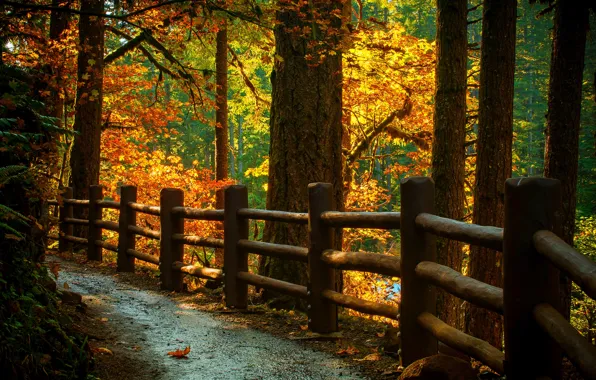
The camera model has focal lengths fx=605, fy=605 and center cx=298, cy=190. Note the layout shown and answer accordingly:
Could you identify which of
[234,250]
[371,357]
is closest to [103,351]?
[371,357]

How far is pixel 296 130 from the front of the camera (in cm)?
757

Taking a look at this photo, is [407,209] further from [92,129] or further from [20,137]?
[92,129]


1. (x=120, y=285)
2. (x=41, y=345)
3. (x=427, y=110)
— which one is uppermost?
(x=427, y=110)

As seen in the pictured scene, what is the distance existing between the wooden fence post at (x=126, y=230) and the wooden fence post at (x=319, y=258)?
5.50 m

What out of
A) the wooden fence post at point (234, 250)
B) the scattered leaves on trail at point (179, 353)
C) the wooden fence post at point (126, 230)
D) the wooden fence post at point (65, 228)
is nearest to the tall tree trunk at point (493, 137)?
the wooden fence post at point (234, 250)

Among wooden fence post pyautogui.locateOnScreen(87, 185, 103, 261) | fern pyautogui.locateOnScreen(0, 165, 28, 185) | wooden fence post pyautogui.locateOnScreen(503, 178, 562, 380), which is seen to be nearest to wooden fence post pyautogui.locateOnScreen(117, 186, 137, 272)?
wooden fence post pyautogui.locateOnScreen(87, 185, 103, 261)

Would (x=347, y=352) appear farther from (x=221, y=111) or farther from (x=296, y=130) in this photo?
(x=221, y=111)

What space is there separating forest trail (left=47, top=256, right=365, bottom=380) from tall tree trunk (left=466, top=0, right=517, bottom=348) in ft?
12.2

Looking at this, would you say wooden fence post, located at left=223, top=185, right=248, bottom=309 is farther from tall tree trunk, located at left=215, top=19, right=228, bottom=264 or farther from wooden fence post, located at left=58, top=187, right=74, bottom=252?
tall tree trunk, located at left=215, top=19, right=228, bottom=264

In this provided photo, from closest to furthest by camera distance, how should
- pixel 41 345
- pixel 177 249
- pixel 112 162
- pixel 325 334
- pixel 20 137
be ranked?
1. pixel 41 345
2. pixel 20 137
3. pixel 325 334
4. pixel 177 249
5. pixel 112 162

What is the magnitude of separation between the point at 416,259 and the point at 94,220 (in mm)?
8837

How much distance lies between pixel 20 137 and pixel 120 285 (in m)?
5.31

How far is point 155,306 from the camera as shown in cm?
766

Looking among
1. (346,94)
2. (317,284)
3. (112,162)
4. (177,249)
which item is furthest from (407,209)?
(112,162)
